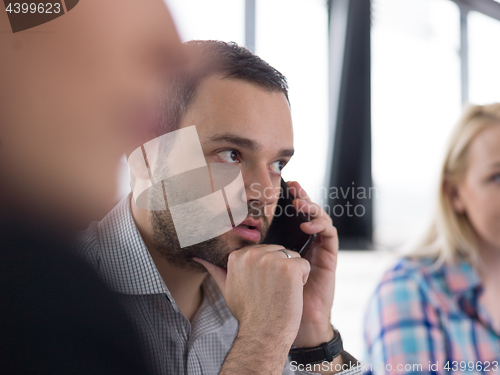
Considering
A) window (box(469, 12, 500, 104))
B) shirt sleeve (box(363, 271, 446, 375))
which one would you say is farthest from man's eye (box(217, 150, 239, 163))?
window (box(469, 12, 500, 104))

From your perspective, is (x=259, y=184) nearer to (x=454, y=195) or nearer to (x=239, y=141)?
(x=239, y=141)

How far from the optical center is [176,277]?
1.85ft

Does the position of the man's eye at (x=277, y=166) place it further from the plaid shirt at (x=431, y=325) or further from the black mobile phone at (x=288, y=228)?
the plaid shirt at (x=431, y=325)

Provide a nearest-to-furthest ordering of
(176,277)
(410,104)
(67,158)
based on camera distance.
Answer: (67,158), (176,277), (410,104)

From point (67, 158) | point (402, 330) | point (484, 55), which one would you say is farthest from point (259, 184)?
point (484, 55)

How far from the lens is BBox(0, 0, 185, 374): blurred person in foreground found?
0.36m

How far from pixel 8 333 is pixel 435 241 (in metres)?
1.09

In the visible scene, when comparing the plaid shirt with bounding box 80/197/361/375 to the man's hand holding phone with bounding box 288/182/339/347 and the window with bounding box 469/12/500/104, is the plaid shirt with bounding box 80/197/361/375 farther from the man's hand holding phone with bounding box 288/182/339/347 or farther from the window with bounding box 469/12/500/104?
the window with bounding box 469/12/500/104

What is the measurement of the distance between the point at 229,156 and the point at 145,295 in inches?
9.0

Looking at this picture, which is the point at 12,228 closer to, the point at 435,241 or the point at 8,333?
the point at 8,333

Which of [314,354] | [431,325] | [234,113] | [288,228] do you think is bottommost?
[431,325]

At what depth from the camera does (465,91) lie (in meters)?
1.18

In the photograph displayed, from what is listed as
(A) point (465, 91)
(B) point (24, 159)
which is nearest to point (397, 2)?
(A) point (465, 91)

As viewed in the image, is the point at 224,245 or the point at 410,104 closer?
the point at 224,245
